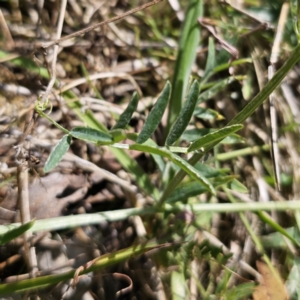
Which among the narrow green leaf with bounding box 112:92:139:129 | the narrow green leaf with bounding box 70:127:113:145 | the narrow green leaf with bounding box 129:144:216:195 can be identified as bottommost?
the narrow green leaf with bounding box 129:144:216:195

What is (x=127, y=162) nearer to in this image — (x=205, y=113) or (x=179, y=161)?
(x=205, y=113)

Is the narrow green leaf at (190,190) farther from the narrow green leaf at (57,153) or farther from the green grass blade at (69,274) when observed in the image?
the narrow green leaf at (57,153)

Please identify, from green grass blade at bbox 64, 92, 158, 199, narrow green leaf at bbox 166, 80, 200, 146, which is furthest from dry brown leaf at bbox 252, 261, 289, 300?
narrow green leaf at bbox 166, 80, 200, 146

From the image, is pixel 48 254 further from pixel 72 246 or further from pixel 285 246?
pixel 285 246

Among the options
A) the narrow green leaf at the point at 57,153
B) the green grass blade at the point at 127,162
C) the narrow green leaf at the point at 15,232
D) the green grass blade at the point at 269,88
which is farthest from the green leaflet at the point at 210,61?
the narrow green leaf at the point at 15,232

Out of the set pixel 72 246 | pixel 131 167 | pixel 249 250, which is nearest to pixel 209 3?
pixel 131 167

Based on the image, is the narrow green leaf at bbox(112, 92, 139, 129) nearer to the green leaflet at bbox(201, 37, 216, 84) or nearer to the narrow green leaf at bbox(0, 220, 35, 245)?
the narrow green leaf at bbox(0, 220, 35, 245)
